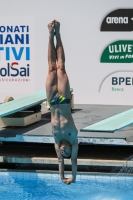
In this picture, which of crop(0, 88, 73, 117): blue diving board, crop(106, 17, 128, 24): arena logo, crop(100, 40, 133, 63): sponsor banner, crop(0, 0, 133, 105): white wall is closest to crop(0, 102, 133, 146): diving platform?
crop(0, 88, 73, 117): blue diving board

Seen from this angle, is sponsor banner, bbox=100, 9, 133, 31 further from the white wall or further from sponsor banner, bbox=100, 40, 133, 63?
sponsor banner, bbox=100, 40, 133, 63

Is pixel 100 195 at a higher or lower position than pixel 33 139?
lower

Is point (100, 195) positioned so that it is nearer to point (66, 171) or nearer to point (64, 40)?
point (66, 171)

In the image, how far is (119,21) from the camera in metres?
14.9

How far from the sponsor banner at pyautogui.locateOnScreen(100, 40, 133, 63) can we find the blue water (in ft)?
14.7

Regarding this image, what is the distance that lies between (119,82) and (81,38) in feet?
5.12

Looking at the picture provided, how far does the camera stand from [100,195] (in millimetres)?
10758

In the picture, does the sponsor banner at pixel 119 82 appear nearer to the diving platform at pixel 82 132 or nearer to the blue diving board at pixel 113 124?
the diving platform at pixel 82 132

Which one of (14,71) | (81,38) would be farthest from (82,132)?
(14,71)

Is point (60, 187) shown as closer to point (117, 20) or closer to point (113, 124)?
point (113, 124)

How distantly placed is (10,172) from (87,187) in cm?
167

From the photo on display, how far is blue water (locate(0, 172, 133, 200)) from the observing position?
10.8 meters

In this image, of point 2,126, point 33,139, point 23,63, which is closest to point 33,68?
point 23,63

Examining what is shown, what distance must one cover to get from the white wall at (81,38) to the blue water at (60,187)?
4.23 meters
